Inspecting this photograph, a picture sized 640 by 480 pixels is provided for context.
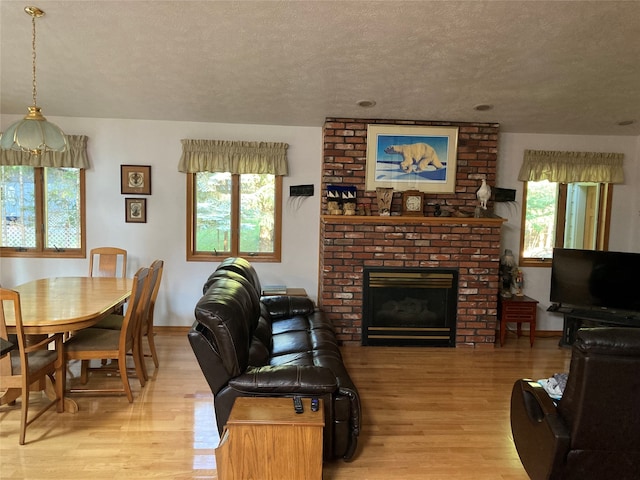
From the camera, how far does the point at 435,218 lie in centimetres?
450

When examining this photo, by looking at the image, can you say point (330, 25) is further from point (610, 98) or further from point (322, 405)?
point (610, 98)

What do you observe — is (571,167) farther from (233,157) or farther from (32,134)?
(32,134)

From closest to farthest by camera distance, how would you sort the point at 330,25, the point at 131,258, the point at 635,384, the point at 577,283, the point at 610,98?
the point at 635,384
the point at 330,25
the point at 610,98
the point at 577,283
the point at 131,258

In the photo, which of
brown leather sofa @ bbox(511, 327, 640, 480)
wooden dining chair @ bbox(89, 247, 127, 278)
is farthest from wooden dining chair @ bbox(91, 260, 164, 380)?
brown leather sofa @ bbox(511, 327, 640, 480)

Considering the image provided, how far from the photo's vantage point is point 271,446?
2.00 meters

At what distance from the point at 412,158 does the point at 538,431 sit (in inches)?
124

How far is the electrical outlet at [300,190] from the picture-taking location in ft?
16.0

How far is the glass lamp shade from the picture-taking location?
9.26 feet

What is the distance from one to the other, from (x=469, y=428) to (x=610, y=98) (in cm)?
322

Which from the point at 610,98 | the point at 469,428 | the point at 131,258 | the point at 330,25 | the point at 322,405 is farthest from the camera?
the point at 131,258

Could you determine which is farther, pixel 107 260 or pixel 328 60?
pixel 107 260

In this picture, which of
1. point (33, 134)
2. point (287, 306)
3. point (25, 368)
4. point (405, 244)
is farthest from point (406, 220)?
point (25, 368)

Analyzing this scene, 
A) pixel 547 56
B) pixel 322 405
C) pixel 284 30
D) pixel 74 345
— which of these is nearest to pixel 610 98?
pixel 547 56

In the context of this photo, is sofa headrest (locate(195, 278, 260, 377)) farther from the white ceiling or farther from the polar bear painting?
the polar bear painting
